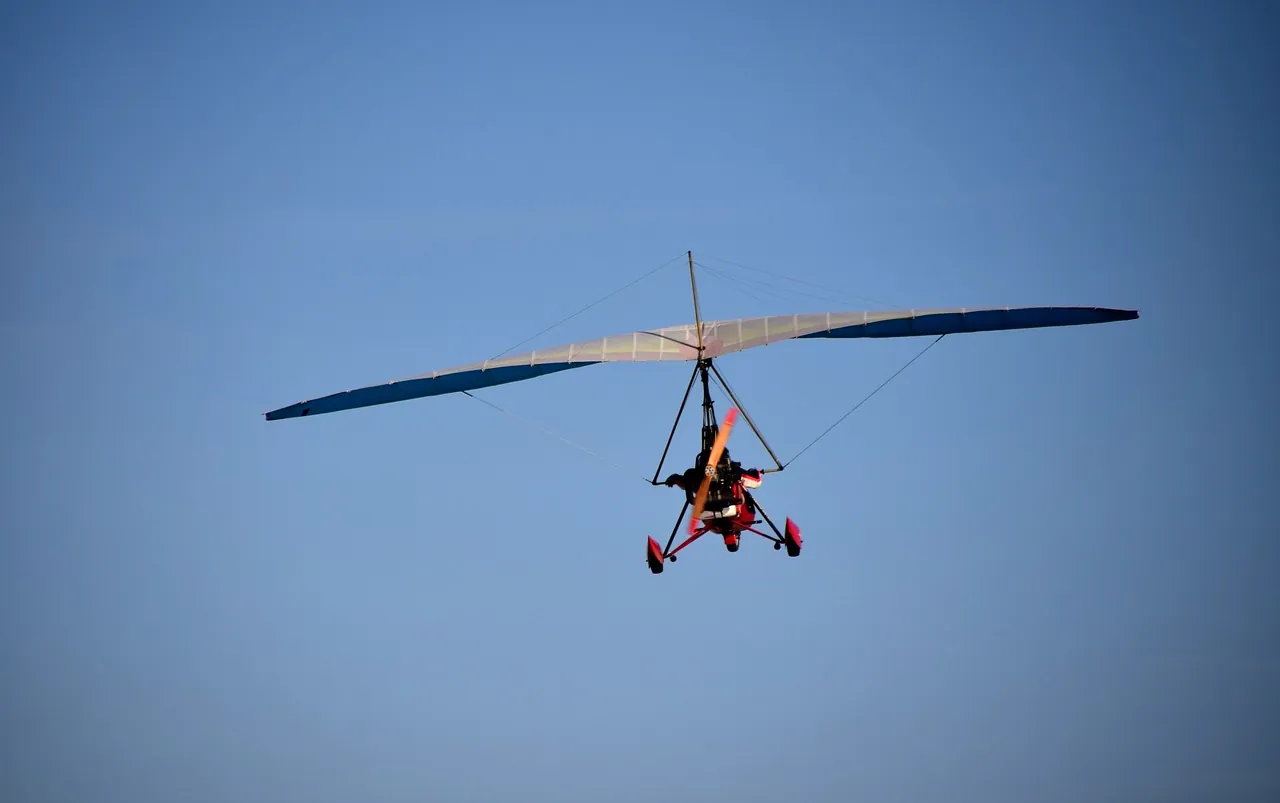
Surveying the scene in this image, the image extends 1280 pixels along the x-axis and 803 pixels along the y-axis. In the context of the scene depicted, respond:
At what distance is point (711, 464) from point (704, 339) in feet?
10.1

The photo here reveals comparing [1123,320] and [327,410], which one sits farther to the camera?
[327,410]

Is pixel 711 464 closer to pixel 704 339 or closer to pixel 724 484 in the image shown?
pixel 724 484

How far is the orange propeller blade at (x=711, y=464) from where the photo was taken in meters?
45.0

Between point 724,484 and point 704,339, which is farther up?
point 704,339

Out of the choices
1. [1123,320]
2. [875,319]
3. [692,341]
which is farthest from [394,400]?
[1123,320]

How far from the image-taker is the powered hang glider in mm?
45594

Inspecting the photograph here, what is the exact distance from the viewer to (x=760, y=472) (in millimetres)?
46031

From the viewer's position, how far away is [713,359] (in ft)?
153

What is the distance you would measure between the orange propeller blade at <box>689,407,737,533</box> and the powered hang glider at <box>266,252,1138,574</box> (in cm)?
2

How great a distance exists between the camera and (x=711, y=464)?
4531 cm

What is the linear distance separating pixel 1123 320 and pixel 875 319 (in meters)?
4.49

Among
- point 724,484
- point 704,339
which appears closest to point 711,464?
point 724,484

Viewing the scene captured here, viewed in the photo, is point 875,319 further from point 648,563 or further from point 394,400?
point 394,400

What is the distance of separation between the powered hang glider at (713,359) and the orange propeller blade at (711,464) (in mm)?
18
